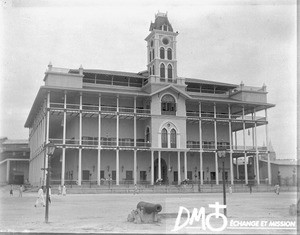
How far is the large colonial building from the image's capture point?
172ft

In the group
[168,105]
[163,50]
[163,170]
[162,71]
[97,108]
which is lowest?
[163,170]

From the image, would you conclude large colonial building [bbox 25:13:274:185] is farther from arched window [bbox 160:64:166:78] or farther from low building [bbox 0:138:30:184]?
low building [bbox 0:138:30:184]

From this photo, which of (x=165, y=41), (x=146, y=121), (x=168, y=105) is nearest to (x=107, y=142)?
(x=146, y=121)

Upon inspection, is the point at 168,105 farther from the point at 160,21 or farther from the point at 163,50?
the point at 160,21

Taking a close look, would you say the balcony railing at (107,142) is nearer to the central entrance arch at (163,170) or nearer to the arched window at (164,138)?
the arched window at (164,138)

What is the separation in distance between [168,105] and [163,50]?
→ 8.09 m

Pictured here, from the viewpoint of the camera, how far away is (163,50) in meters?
59.1

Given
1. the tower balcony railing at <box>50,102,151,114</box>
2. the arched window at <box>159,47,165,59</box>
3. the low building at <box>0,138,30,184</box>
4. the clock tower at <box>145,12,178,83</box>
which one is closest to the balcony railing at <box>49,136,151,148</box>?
the tower balcony railing at <box>50,102,151,114</box>

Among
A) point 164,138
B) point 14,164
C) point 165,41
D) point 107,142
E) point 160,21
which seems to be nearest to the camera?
point 107,142

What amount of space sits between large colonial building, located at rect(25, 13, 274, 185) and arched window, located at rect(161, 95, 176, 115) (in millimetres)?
132

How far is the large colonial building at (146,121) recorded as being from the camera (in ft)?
172

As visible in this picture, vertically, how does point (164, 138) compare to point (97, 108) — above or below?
below

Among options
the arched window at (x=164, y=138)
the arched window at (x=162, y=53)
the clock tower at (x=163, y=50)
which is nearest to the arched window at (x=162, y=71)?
the clock tower at (x=163, y=50)

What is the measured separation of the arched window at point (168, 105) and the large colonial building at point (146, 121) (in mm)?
132
